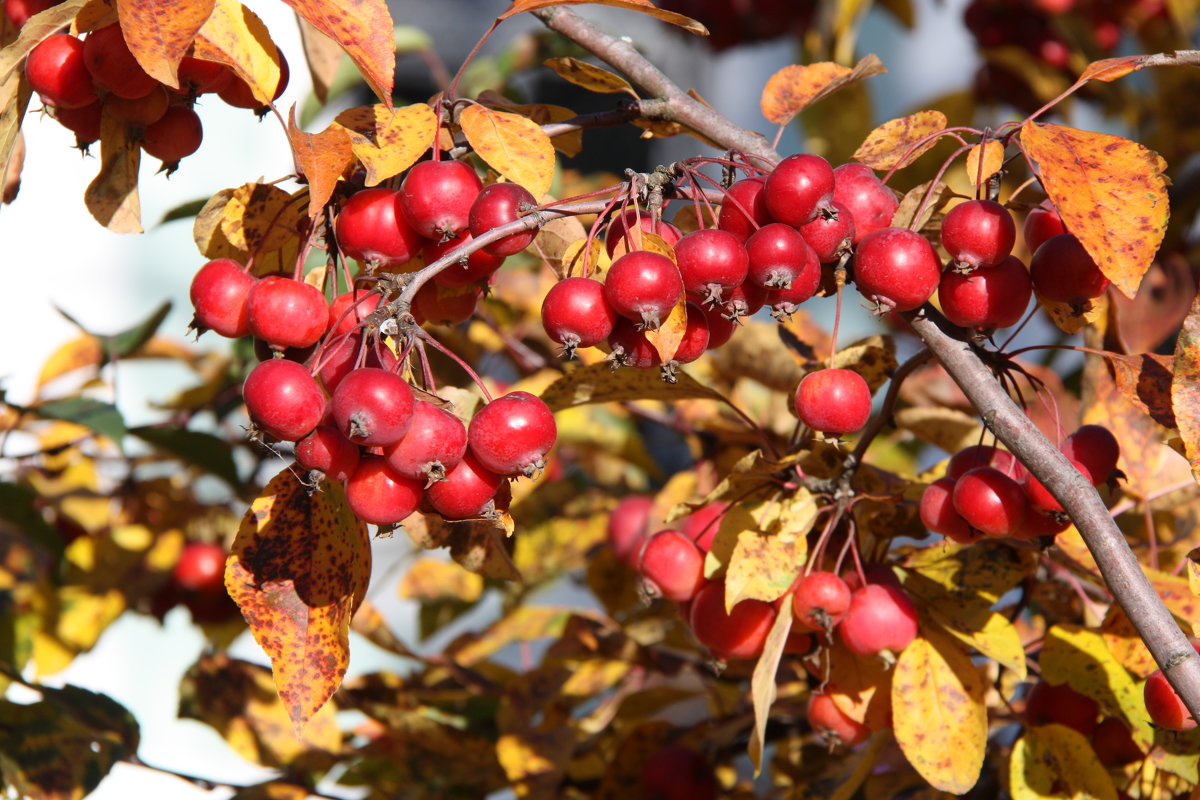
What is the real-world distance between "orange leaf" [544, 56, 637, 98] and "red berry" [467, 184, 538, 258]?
0.48 ft

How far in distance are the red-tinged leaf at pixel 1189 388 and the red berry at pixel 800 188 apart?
22cm

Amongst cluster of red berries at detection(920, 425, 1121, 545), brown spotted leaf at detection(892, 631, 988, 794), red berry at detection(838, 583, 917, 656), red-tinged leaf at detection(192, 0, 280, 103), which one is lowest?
brown spotted leaf at detection(892, 631, 988, 794)

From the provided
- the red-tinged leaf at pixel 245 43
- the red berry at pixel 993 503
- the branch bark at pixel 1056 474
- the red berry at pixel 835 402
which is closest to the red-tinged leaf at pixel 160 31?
the red-tinged leaf at pixel 245 43

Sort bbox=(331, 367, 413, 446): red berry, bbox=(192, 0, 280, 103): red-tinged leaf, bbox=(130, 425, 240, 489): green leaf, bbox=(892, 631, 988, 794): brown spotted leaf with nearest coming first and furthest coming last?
bbox=(331, 367, 413, 446): red berry < bbox=(192, 0, 280, 103): red-tinged leaf < bbox=(892, 631, 988, 794): brown spotted leaf < bbox=(130, 425, 240, 489): green leaf

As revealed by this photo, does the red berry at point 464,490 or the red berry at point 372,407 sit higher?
the red berry at point 372,407

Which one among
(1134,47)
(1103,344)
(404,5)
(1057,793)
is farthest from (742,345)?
(404,5)

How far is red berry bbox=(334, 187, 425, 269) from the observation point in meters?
0.67

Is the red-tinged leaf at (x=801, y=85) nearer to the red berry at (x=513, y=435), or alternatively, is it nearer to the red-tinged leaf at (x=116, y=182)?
the red berry at (x=513, y=435)

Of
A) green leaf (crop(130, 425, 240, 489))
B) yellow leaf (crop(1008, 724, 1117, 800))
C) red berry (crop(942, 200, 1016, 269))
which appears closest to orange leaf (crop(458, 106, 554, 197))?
red berry (crop(942, 200, 1016, 269))

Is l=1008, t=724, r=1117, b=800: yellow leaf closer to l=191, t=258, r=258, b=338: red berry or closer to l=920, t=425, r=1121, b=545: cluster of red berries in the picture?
l=920, t=425, r=1121, b=545: cluster of red berries

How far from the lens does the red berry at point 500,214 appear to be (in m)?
0.62

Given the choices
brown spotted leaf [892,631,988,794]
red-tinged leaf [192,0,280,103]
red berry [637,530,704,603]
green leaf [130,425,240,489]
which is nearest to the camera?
red-tinged leaf [192,0,280,103]

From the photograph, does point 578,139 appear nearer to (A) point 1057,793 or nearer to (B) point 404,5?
(A) point 1057,793

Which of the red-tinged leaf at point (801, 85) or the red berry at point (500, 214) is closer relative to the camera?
the red berry at point (500, 214)
